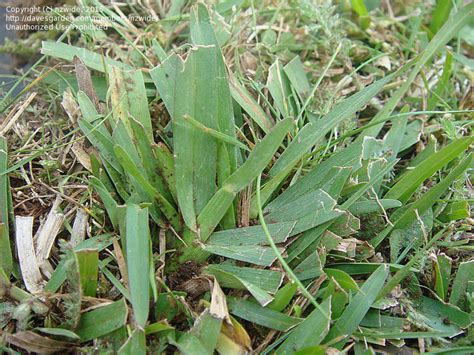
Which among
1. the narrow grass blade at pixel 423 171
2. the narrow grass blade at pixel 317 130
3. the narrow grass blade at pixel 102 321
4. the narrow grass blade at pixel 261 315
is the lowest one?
the narrow grass blade at pixel 261 315

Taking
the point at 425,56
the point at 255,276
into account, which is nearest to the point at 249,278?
the point at 255,276

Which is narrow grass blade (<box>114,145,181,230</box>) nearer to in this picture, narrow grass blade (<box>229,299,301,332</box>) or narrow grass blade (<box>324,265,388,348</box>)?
narrow grass blade (<box>229,299,301,332</box>)

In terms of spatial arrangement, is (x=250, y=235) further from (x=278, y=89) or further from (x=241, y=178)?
(x=278, y=89)

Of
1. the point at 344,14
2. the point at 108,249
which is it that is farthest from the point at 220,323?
the point at 344,14

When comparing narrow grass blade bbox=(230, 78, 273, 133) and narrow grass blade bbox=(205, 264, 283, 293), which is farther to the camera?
narrow grass blade bbox=(230, 78, 273, 133)

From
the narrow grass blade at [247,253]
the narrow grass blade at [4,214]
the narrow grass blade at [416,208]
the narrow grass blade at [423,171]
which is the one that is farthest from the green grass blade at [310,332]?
the narrow grass blade at [4,214]

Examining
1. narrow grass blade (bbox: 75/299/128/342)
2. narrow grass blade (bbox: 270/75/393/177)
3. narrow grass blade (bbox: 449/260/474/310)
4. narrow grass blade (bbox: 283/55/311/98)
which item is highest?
narrow grass blade (bbox: 283/55/311/98)

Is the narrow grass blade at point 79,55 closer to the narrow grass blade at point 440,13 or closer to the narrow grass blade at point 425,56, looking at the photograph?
the narrow grass blade at point 425,56

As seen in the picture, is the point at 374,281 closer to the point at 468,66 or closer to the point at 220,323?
the point at 220,323

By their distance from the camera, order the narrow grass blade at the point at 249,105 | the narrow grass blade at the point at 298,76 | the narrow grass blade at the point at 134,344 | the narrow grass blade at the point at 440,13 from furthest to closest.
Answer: the narrow grass blade at the point at 440,13 < the narrow grass blade at the point at 298,76 < the narrow grass blade at the point at 249,105 < the narrow grass blade at the point at 134,344

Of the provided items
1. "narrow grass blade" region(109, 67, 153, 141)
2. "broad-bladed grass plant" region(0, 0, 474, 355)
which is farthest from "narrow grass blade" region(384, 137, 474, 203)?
"narrow grass blade" region(109, 67, 153, 141)
